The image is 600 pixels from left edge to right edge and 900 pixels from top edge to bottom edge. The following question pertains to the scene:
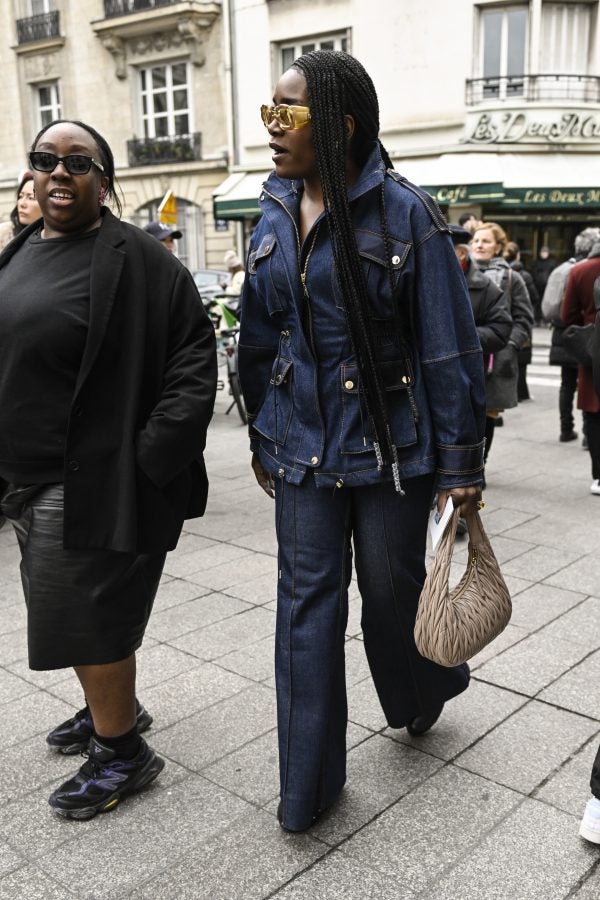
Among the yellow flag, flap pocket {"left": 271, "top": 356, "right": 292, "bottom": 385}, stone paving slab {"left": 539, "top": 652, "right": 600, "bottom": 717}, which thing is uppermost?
the yellow flag

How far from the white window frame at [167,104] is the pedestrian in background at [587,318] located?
20606 mm

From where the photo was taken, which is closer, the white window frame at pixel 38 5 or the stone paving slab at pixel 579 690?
the stone paving slab at pixel 579 690

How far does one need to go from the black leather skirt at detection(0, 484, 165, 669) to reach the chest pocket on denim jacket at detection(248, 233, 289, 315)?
0.80 meters

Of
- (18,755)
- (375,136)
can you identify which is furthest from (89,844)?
(375,136)

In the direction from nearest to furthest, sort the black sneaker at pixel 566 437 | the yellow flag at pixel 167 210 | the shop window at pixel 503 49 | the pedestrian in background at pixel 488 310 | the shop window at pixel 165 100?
the pedestrian in background at pixel 488 310
the black sneaker at pixel 566 437
the yellow flag at pixel 167 210
the shop window at pixel 503 49
the shop window at pixel 165 100

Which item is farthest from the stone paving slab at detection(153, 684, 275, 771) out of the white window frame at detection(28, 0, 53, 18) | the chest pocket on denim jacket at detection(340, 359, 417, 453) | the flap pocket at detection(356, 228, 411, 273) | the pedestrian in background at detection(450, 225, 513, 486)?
the white window frame at detection(28, 0, 53, 18)

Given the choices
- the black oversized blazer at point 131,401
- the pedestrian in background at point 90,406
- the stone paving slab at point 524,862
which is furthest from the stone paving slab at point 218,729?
the stone paving slab at point 524,862

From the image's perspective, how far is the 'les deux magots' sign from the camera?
2075 centimetres

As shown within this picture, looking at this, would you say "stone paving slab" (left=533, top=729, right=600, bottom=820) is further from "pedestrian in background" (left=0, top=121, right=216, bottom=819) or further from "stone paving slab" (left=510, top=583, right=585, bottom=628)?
"pedestrian in background" (left=0, top=121, right=216, bottom=819)

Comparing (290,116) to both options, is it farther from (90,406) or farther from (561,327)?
(561,327)

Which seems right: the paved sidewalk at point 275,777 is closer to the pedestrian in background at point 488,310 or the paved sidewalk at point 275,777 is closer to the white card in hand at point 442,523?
the white card in hand at point 442,523

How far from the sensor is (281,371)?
8.54 feet

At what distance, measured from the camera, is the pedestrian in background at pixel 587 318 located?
634 centimetres

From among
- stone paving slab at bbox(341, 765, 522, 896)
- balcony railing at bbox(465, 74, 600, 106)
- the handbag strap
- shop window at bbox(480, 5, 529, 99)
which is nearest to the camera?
stone paving slab at bbox(341, 765, 522, 896)
